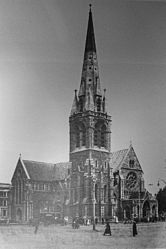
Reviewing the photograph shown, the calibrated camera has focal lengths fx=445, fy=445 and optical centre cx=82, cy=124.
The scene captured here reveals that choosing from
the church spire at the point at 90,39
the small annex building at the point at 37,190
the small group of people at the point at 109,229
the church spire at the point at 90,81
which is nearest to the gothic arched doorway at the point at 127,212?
the small group of people at the point at 109,229

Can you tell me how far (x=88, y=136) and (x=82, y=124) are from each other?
0.17 metres

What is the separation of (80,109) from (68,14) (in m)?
1.12

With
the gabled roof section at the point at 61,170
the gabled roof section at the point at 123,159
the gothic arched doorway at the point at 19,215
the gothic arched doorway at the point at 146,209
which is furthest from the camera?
the gothic arched doorway at the point at 146,209

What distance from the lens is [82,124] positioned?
534cm

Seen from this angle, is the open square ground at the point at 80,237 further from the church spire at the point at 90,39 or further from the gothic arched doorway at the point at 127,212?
the church spire at the point at 90,39

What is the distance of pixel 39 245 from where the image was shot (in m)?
4.80

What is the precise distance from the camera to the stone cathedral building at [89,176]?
512 cm

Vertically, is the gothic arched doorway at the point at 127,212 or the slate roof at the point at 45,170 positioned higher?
the slate roof at the point at 45,170

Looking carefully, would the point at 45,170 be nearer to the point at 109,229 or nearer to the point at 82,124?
the point at 82,124

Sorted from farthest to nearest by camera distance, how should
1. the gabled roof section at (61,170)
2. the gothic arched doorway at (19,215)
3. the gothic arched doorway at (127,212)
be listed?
the gothic arched doorway at (127,212), the gabled roof section at (61,170), the gothic arched doorway at (19,215)

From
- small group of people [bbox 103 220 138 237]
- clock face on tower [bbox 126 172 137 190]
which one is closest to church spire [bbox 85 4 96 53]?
clock face on tower [bbox 126 172 137 190]

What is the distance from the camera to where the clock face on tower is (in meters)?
5.52

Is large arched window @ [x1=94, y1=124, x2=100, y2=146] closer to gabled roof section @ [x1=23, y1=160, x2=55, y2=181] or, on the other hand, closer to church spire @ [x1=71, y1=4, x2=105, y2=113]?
church spire @ [x1=71, y1=4, x2=105, y2=113]

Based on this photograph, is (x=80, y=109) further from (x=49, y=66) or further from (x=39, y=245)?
(x=39, y=245)
